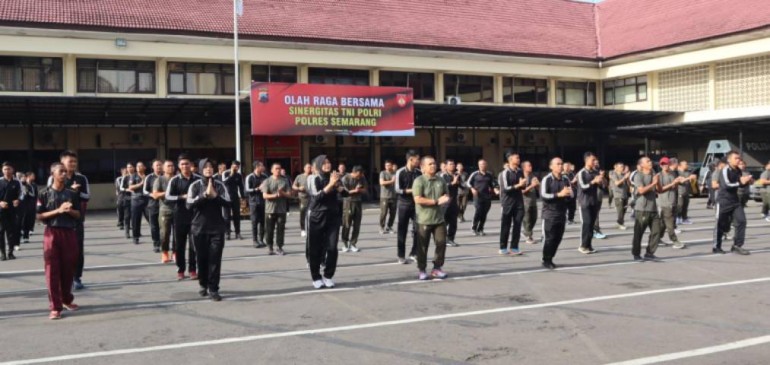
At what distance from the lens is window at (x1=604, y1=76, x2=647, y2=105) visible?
3925 cm

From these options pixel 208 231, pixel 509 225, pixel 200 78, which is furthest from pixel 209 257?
pixel 200 78

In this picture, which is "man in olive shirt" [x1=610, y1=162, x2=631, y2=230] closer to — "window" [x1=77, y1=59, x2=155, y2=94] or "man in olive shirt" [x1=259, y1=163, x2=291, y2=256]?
"man in olive shirt" [x1=259, y1=163, x2=291, y2=256]

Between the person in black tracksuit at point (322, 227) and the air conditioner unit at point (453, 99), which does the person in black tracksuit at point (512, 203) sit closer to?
the person in black tracksuit at point (322, 227)

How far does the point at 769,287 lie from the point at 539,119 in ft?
84.4

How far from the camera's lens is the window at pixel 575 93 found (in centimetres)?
→ 4006

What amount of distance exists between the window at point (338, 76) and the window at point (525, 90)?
8438mm

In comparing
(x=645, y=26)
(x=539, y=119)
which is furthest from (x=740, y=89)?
(x=539, y=119)

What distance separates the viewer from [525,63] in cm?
3744

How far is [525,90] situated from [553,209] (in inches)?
1125

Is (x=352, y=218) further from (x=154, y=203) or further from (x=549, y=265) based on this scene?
(x=549, y=265)

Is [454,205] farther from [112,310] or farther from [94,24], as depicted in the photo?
[94,24]

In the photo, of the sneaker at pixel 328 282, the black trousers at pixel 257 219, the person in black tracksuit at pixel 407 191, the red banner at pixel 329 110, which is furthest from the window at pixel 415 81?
the sneaker at pixel 328 282

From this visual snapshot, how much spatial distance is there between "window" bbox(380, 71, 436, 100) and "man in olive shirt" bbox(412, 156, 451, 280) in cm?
2506

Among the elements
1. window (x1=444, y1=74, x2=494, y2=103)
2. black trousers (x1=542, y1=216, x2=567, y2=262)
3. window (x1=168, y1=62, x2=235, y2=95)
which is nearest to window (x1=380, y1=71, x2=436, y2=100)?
window (x1=444, y1=74, x2=494, y2=103)
